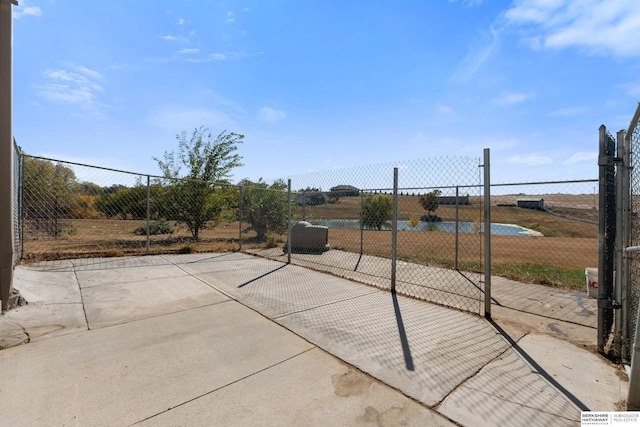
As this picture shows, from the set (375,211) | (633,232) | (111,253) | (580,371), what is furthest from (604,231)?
(111,253)

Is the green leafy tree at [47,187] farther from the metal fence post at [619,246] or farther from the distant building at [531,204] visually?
the metal fence post at [619,246]

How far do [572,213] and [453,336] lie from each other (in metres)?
3.15

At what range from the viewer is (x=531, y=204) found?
4.99 m

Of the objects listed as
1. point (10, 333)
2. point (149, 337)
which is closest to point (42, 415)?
point (149, 337)

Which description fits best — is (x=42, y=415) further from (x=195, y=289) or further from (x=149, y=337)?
(x=195, y=289)

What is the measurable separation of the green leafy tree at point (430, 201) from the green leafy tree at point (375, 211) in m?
2.30

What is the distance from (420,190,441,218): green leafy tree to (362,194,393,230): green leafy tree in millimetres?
2299

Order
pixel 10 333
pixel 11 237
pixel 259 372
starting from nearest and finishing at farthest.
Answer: pixel 259 372, pixel 10 333, pixel 11 237

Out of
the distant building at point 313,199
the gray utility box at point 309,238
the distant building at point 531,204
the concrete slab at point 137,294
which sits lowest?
the concrete slab at point 137,294

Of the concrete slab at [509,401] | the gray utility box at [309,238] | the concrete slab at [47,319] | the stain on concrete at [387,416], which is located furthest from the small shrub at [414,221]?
the concrete slab at [47,319]

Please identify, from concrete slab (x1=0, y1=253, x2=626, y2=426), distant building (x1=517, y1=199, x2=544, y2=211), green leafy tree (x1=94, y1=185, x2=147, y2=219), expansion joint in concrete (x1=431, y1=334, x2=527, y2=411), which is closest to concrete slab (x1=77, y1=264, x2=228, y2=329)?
concrete slab (x1=0, y1=253, x2=626, y2=426)

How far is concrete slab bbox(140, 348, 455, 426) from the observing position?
183cm

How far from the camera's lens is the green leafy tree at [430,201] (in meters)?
5.18

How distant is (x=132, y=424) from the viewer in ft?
5.80
